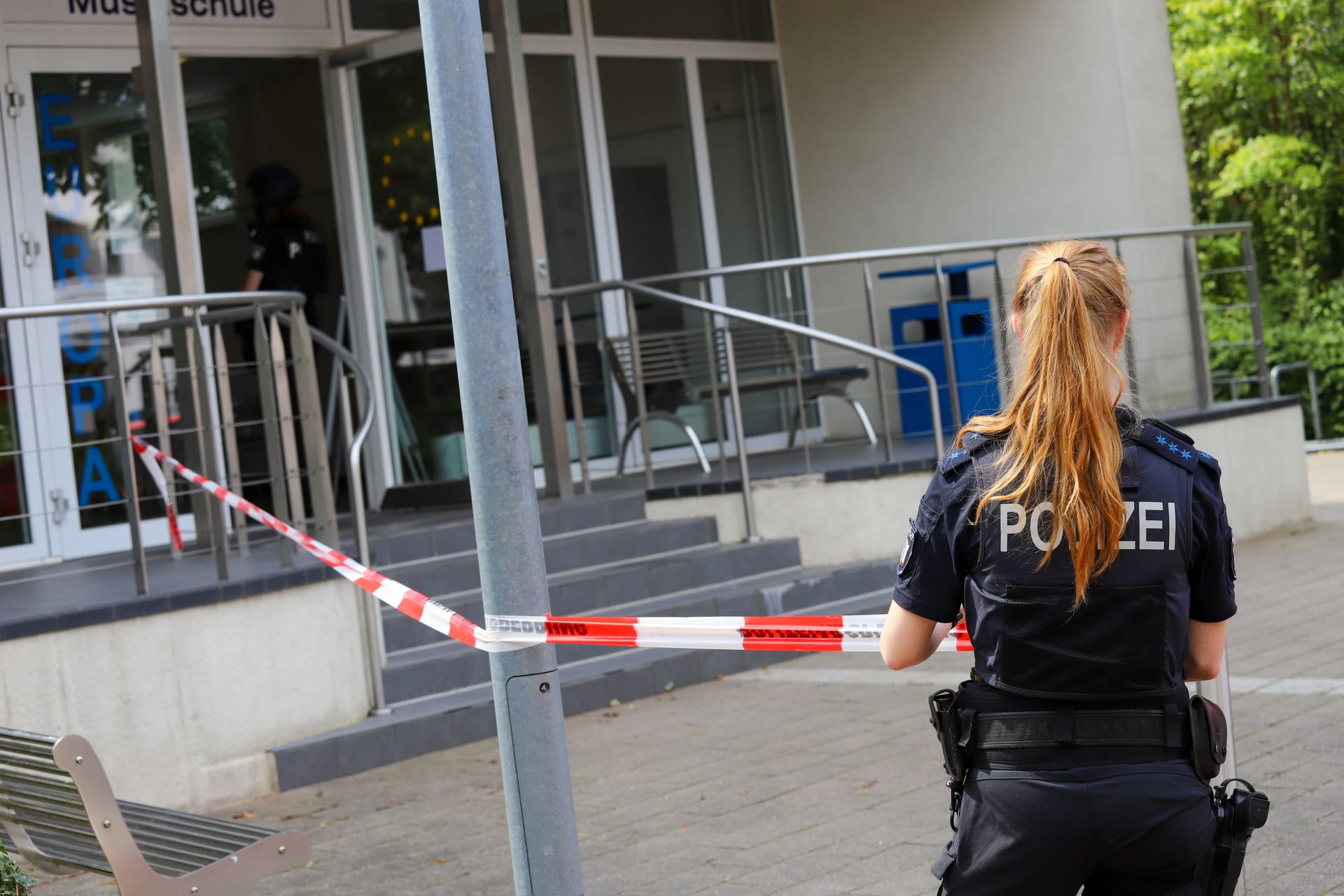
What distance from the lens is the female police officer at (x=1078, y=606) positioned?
2027mm

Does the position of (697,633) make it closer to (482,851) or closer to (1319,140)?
(482,851)

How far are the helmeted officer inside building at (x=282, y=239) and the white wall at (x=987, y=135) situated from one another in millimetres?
3216

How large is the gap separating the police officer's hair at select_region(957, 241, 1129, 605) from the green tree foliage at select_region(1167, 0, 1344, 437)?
16.5 m

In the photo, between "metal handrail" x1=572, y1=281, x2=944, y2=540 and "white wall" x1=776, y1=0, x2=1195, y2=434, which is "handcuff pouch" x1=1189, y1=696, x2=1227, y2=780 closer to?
"metal handrail" x1=572, y1=281, x2=944, y2=540

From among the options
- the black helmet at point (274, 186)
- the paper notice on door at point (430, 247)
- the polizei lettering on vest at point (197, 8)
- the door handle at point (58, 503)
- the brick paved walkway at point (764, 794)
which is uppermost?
the polizei lettering on vest at point (197, 8)

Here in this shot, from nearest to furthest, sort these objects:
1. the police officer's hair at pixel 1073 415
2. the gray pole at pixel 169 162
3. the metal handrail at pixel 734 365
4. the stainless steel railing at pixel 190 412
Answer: the police officer's hair at pixel 1073 415 → the stainless steel railing at pixel 190 412 → the gray pole at pixel 169 162 → the metal handrail at pixel 734 365

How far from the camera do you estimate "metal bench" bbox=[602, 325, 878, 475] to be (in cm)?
866

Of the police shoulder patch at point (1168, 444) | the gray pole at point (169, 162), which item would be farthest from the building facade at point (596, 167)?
the police shoulder patch at point (1168, 444)

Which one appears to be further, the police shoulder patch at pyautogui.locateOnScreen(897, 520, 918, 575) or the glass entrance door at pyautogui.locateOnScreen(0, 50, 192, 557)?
the glass entrance door at pyautogui.locateOnScreen(0, 50, 192, 557)

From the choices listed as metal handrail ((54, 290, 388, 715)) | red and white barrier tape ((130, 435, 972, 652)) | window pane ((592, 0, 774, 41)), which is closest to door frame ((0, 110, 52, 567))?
metal handrail ((54, 290, 388, 715))

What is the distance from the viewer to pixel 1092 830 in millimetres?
2033

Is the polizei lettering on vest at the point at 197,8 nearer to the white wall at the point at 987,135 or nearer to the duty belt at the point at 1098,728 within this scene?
the white wall at the point at 987,135

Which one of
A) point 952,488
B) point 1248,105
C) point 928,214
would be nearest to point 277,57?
point 928,214

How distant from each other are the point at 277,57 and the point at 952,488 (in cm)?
810
